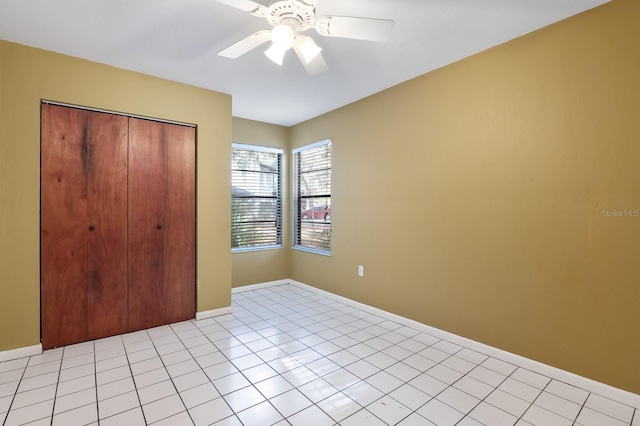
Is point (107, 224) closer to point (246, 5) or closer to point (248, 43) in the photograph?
point (248, 43)

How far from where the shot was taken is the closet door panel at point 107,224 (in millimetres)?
2869

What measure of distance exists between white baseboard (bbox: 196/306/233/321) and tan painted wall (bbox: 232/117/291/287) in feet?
2.85

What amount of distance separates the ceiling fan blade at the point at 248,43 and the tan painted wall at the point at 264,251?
7.97ft

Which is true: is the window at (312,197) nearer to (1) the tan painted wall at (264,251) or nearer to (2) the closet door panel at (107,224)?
(1) the tan painted wall at (264,251)

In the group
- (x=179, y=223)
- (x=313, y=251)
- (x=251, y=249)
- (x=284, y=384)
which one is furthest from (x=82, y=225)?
(x=313, y=251)

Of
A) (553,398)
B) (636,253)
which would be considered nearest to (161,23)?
(636,253)

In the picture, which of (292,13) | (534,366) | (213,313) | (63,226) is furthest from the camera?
(213,313)

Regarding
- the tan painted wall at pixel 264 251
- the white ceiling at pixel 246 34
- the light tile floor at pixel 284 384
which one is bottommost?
the light tile floor at pixel 284 384

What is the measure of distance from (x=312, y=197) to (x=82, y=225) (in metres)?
2.83

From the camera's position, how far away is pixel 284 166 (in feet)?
16.4

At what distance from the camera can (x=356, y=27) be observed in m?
1.81

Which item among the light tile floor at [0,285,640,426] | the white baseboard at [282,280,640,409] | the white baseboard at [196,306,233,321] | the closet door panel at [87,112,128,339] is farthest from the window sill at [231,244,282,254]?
the white baseboard at [282,280,640,409]

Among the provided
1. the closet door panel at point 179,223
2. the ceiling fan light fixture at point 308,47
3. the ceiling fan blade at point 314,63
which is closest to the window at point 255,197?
the closet door panel at point 179,223

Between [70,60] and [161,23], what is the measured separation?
1188mm
